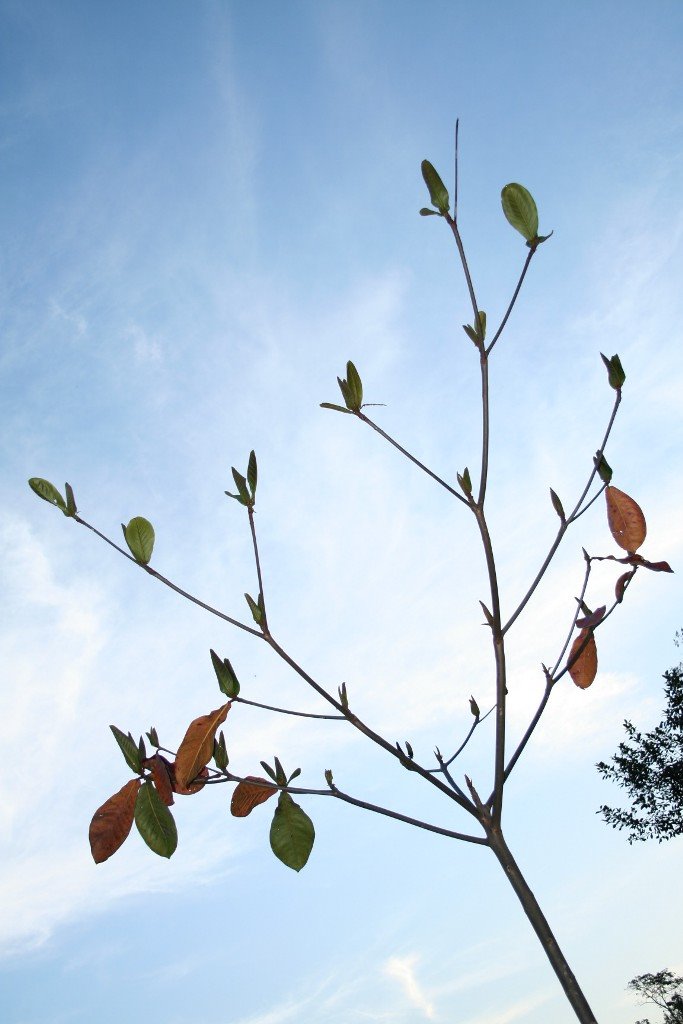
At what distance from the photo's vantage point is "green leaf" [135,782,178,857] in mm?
1218

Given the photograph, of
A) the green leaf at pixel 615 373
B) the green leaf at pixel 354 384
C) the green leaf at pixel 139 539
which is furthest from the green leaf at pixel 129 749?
the green leaf at pixel 615 373

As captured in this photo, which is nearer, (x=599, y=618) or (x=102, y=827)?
(x=102, y=827)

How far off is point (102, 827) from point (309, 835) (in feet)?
1.24

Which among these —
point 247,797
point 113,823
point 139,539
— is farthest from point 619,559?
point 113,823

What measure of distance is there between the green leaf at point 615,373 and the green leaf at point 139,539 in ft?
3.34

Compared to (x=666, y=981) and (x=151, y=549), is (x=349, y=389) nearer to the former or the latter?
(x=151, y=549)

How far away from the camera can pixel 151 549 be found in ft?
4.86

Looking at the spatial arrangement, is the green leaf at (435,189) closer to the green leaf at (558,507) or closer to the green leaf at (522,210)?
the green leaf at (522,210)

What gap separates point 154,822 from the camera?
1.23 metres

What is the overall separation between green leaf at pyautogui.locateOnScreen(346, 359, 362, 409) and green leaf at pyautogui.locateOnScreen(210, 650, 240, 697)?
23.7 inches

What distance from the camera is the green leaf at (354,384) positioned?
150cm

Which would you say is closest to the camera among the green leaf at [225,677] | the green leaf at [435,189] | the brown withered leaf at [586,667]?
the green leaf at [225,677]

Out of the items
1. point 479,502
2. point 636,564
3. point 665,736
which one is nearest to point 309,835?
point 479,502

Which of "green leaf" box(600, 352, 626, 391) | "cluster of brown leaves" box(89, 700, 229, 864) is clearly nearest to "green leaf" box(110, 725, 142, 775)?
"cluster of brown leaves" box(89, 700, 229, 864)
